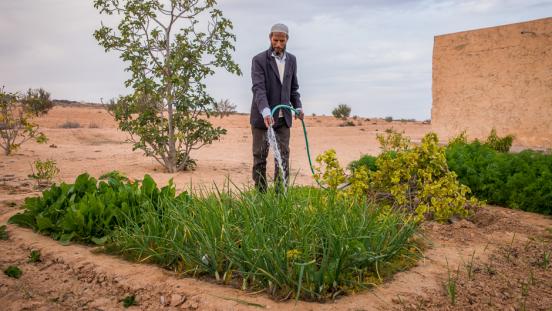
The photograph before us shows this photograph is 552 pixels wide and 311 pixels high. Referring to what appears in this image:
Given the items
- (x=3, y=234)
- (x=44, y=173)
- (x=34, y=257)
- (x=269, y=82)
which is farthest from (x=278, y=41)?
(x=44, y=173)

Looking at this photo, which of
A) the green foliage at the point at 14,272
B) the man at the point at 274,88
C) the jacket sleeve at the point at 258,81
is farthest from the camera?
the man at the point at 274,88

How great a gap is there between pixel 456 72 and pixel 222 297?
11.6 meters

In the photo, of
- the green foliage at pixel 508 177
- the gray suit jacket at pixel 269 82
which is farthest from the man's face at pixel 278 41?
the green foliage at pixel 508 177

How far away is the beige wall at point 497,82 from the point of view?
11.4 m

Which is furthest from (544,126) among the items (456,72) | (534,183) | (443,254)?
(443,254)

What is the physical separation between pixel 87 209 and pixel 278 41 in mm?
2585

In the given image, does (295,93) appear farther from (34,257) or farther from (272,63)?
(34,257)

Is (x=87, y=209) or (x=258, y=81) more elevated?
(x=258, y=81)

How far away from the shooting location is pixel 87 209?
416 cm

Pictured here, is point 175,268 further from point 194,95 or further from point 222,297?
point 194,95

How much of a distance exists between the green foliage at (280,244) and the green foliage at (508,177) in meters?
2.21

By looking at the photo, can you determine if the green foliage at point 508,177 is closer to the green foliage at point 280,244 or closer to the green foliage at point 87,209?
the green foliage at point 280,244

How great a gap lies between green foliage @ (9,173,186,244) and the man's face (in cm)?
195

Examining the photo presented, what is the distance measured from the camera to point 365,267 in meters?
3.08
